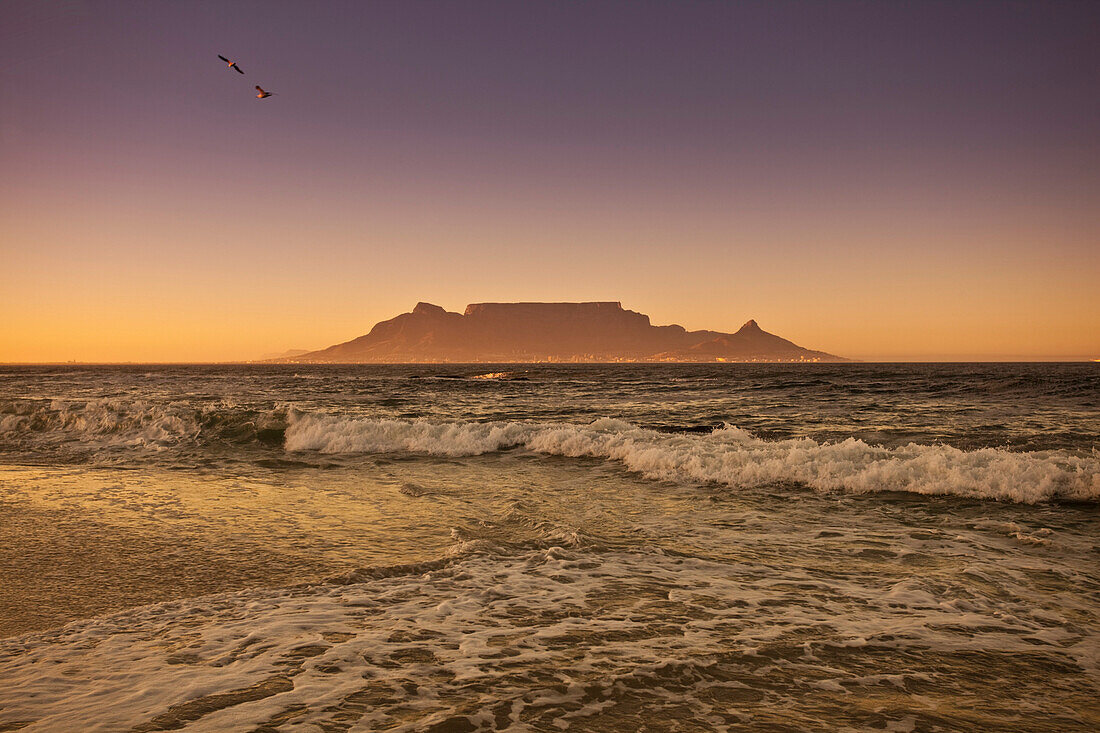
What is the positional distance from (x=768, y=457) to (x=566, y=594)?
8.67 metres

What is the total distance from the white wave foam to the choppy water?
0.09 meters

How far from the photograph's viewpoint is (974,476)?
11.2 m

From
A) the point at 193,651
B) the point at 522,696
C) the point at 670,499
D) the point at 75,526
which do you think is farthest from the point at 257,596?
the point at 670,499

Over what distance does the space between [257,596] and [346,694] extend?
249 cm

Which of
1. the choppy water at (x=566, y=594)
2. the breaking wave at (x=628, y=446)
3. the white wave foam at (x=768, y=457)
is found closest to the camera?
the choppy water at (x=566, y=594)

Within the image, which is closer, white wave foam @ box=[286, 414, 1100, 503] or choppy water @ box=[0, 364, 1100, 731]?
choppy water @ box=[0, 364, 1100, 731]

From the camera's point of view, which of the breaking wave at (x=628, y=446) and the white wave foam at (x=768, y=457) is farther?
the breaking wave at (x=628, y=446)

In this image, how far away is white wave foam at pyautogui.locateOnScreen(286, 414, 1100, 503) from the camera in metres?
10.9

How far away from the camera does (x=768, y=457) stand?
13391 mm

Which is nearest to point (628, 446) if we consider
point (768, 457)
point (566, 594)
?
point (768, 457)

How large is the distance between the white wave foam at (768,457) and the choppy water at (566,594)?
87 mm

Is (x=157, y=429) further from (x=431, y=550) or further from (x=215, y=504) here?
(x=431, y=550)

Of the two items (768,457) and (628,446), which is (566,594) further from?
(628,446)

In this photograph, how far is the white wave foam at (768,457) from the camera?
10.9 metres
